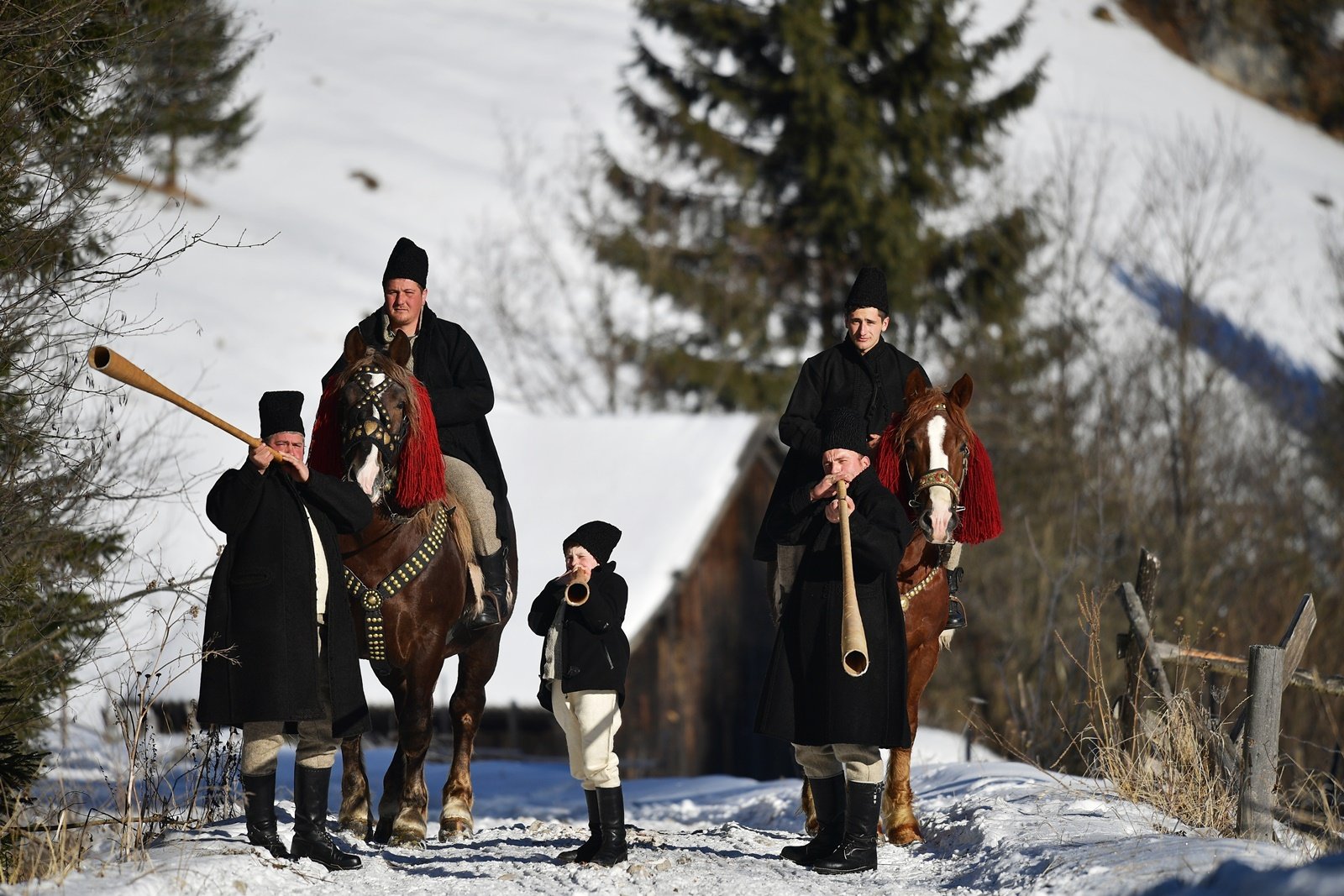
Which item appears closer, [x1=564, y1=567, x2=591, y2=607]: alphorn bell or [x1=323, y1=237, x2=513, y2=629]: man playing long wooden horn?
[x1=564, y1=567, x2=591, y2=607]: alphorn bell

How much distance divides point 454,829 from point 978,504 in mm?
3077

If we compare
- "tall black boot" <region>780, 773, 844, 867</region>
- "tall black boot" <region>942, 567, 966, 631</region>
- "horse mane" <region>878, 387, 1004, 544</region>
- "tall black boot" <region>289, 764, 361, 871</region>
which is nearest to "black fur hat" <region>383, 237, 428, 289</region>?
"horse mane" <region>878, 387, 1004, 544</region>

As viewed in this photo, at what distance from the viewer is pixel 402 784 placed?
7.50 meters

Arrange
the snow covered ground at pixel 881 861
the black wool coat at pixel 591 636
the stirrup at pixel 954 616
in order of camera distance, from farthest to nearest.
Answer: the stirrup at pixel 954 616 → the black wool coat at pixel 591 636 → the snow covered ground at pixel 881 861

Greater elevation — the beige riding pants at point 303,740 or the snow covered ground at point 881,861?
the beige riding pants at point 303,740

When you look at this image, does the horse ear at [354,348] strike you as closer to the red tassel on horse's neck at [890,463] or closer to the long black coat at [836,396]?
the long black coat at [836,396]

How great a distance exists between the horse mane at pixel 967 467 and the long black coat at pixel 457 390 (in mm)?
2063

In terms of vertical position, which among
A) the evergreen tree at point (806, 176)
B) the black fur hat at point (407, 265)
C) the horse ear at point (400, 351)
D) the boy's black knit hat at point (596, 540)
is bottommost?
the boy's black knit hat at point (596, 540)

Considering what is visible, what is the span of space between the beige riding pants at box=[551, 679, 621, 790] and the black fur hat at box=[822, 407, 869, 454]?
4.76 feet

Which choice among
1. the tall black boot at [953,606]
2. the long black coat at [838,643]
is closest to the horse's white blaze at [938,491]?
the long black coat at [838,643]

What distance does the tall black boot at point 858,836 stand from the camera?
6.48 m

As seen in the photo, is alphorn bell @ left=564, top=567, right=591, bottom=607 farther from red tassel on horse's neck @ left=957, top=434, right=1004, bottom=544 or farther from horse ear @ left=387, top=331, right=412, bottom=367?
red tassel on horse's neck @ left=957, top=434, right=1004, bottom=544

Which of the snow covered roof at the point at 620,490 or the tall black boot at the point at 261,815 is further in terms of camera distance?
the snow covered roof at the point at 620,490

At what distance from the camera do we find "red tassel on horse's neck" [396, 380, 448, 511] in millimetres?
6949
